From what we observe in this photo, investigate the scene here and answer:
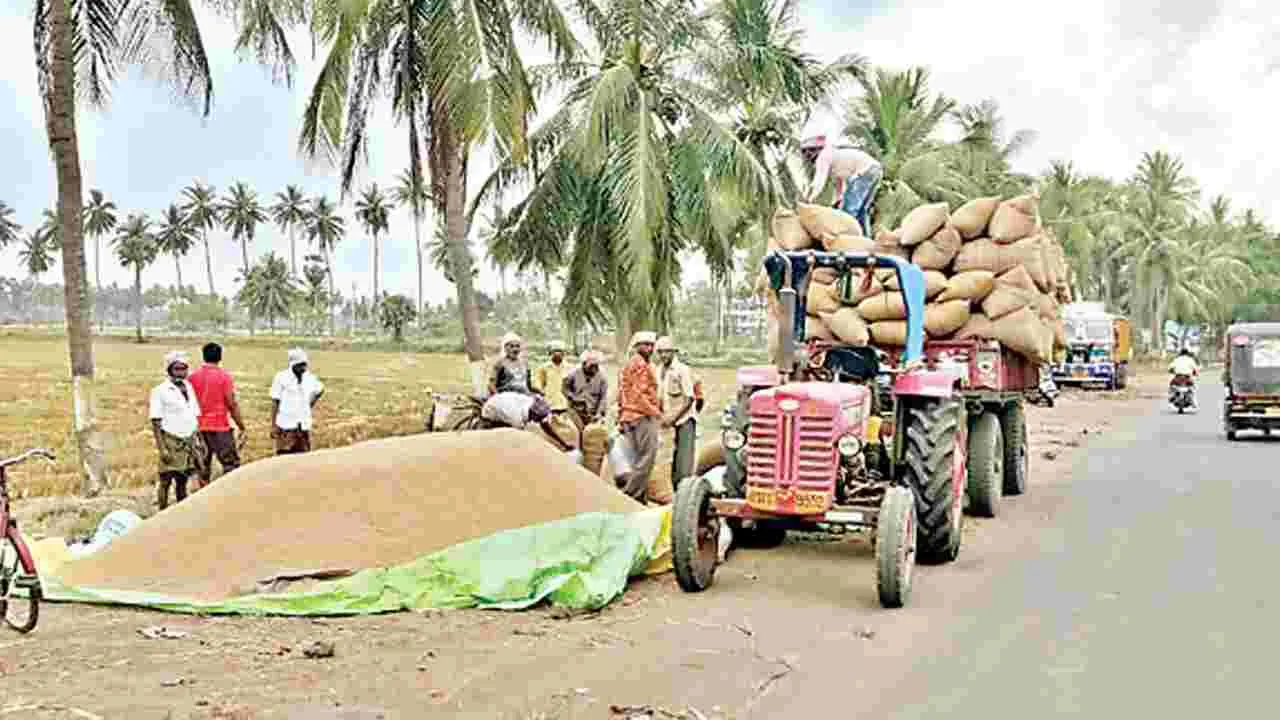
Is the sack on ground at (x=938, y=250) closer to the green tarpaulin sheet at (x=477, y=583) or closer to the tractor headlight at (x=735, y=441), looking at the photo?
the tractor headlight at (x=735, y=441)

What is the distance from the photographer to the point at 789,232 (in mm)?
12516

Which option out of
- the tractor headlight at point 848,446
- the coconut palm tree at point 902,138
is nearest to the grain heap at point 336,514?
the tractor headlight at point 848,446

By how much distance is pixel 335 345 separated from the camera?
3012 inches

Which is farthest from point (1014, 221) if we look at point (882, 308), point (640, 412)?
point (640, 412)

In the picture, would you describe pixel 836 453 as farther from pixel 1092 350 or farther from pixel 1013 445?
pixel 1092 350

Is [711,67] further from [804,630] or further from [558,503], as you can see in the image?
[804,630]

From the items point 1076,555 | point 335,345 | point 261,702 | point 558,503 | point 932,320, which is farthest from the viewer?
point 335,345

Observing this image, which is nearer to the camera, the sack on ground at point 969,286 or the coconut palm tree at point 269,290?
the sack on ground at point 969,286

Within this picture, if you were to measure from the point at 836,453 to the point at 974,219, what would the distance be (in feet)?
17.4

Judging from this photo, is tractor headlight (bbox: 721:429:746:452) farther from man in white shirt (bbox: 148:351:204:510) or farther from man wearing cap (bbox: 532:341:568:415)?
man in white shirt (bbox: 148:351:204:510)

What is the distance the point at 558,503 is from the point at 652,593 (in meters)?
1.40

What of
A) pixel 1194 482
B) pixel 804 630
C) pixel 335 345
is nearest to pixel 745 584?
pixel 804 630

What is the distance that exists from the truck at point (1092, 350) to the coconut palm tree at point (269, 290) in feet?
179

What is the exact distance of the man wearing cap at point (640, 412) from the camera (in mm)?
12719
